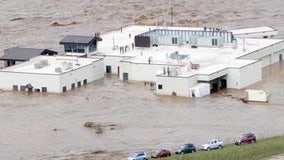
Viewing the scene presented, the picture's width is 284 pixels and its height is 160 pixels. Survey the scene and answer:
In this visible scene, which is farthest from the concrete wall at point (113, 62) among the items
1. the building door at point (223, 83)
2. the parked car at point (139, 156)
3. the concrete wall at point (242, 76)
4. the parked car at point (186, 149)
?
the parked car at point (139, 156)

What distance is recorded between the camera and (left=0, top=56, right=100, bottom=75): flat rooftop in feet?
92.9

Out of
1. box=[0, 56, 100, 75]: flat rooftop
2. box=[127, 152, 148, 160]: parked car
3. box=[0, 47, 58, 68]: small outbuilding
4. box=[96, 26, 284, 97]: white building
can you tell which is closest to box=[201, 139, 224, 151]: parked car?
box=[127, 152, 148, 160]: parked car

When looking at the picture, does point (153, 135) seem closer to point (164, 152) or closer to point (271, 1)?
point (164, 152)

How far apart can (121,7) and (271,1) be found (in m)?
6.31

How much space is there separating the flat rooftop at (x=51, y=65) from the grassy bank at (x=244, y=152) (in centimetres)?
892

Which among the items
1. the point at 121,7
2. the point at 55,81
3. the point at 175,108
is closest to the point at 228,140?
the point at 175,108

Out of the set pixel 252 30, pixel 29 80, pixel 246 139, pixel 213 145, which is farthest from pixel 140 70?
pixel 213 145

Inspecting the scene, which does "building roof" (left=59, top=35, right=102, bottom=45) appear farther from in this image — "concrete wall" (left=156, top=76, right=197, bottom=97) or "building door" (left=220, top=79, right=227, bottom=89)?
"building door" (left=220, top=79, right=227, bottom=89)

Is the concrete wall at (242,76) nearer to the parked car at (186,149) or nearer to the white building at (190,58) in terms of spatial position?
the white building at (190,58)

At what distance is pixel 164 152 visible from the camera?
2020cm

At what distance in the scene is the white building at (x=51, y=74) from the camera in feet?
91.1

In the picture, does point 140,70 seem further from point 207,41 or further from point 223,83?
point 207,41

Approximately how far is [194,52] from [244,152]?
11.4 metres

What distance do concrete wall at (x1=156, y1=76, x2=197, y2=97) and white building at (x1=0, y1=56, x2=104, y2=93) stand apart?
2.52 m
